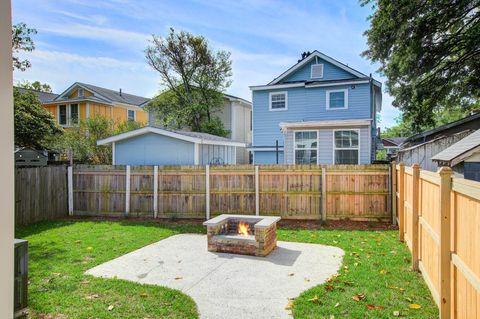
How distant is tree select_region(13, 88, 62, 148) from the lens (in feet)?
51.0

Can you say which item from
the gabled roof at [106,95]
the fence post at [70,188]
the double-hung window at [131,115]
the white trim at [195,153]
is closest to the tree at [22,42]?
the fence post at [70,188]

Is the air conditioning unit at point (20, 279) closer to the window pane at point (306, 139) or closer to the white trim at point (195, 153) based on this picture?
the white trim at point (195, 153)

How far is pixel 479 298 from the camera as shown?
2.51 m

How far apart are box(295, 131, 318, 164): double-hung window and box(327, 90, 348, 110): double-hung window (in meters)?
3.94

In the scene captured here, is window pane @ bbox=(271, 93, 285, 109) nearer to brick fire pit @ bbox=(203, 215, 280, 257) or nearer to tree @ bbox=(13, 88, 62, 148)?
tree @ bbox=(13, 88, 62, 148)

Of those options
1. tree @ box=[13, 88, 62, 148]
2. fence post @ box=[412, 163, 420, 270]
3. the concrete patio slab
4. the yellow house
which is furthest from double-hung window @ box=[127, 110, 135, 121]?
fence post @ box=[412, 163, 420, 270]

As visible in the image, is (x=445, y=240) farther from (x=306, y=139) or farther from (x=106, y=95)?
(x=106, y=95)

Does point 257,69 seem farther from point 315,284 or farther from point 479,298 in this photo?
point 479,298

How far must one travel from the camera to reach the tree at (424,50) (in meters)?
14.0

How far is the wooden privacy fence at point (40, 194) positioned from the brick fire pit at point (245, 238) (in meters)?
6.24

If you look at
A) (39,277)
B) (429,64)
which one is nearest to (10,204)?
(39,277)

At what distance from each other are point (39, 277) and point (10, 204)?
539 cm

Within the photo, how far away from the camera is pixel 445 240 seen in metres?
3.55

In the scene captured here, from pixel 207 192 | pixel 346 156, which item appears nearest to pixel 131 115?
pixel 346 156
